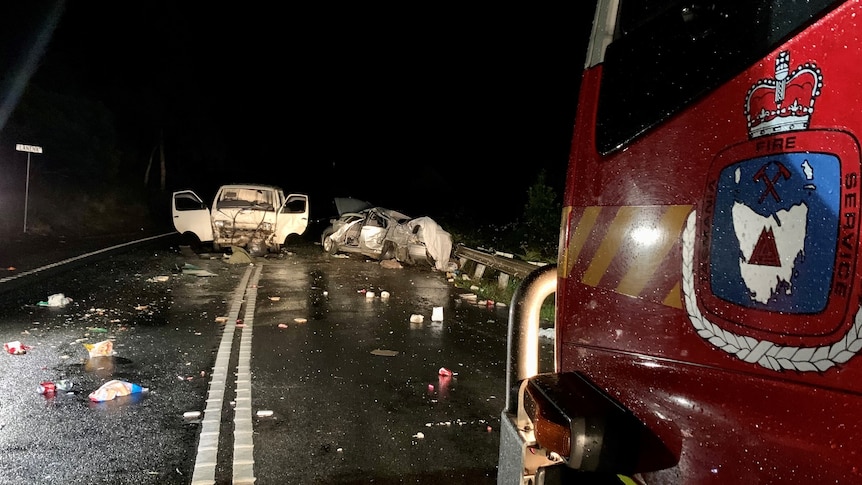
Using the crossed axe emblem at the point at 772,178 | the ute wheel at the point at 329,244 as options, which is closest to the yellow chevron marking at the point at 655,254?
the crossed axe emblem at the point at 772,178

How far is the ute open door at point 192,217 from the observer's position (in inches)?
660

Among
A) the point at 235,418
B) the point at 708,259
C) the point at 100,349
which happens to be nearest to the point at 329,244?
the point at 100,349

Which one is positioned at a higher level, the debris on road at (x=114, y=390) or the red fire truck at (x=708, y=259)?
the red fire truck at (x=708, y=259)

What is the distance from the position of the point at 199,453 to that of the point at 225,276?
9.52 m

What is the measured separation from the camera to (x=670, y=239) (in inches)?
65.3

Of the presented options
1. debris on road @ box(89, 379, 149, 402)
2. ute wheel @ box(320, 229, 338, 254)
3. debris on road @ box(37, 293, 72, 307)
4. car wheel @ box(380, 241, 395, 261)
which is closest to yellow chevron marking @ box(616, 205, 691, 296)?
debris on road @ box(89, 379, 149, 402)

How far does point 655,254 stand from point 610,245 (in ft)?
0.63

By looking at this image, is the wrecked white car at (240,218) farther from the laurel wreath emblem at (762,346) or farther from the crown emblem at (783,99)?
the crown emblem at (783,99)

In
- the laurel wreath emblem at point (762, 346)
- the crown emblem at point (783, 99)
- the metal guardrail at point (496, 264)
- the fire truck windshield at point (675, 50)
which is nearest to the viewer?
the laurel wreath emblem at point (762, 346)

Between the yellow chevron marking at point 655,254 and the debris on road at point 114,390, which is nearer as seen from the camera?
the yellow chevron marking at point 655,254

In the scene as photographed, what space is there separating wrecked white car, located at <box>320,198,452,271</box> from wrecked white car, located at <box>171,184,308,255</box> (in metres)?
1.26

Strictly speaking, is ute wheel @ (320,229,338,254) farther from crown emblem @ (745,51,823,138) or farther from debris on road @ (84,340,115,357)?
crown emblem @ (745,51,823,138)

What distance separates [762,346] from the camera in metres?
1.37

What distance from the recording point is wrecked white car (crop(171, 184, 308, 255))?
55.3 ft
